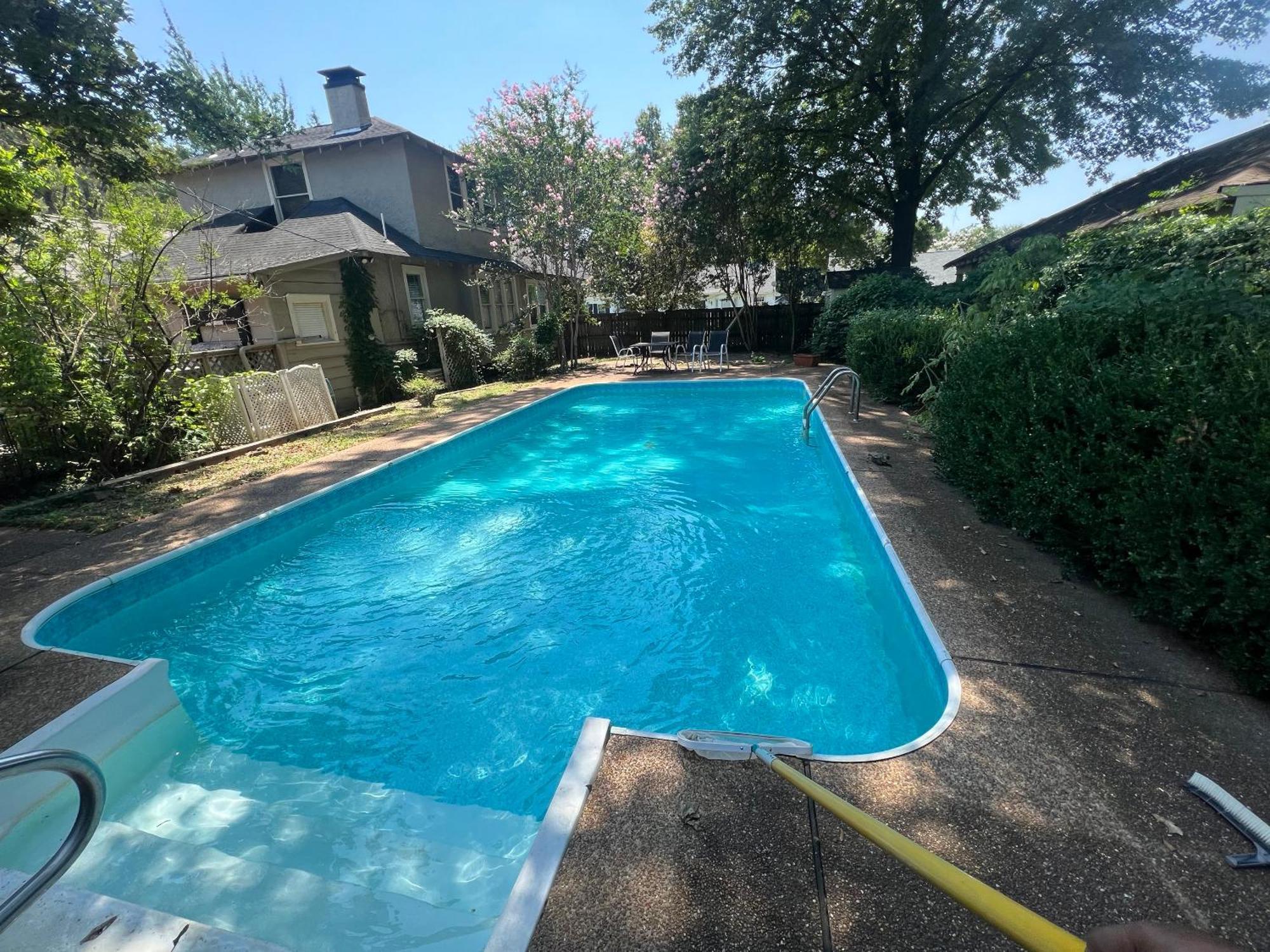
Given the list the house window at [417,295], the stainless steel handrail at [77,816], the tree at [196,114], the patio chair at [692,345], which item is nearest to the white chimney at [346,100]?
the house window at [417,295]

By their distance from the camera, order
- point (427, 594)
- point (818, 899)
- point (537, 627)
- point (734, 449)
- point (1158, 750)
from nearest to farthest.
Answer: point (818, 899)
point (1158, 750)
point (537, 627)
point (427, 594)
point (734, 449)

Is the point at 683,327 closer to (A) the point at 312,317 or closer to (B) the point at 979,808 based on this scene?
(A) the point at 312,317

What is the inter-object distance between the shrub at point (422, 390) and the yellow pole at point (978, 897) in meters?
13.2

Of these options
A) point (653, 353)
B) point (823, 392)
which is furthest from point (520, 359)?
point (823, 392)

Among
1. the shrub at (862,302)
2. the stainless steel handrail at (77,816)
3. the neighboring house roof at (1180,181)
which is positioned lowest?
the stainless steel handrail at (77,816)

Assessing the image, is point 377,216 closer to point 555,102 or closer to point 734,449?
point 555,102

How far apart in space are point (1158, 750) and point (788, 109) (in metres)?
18.1

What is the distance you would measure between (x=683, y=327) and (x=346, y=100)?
43.2ft

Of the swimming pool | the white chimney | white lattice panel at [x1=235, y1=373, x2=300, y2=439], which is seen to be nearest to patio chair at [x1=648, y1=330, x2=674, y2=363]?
the swimming pool

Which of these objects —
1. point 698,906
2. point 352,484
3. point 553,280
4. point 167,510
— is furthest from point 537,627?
point 553,280

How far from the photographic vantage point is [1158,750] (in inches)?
97.5

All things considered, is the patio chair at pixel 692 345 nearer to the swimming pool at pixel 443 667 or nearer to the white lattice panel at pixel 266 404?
the swimming pool at pixel 443 667

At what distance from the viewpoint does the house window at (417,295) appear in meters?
16.0

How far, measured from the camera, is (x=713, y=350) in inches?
738
